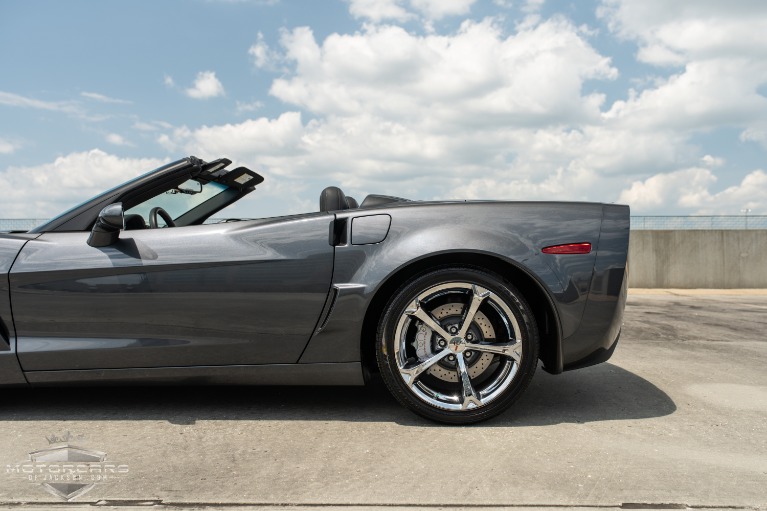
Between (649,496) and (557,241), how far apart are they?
3.85 ft

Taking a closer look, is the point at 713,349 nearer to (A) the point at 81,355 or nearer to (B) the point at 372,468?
(B) the point at 372,468

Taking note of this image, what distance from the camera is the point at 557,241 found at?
9.67 ft

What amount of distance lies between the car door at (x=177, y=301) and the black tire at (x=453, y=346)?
14.7 inches

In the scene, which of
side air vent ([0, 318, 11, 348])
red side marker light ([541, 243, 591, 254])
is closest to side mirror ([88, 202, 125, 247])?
side air vent ([0, 318, 11, 348])

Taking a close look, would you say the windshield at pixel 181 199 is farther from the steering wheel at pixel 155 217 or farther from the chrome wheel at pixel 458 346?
the chrome wheel at pixel 458 346

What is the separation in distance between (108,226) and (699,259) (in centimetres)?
1328

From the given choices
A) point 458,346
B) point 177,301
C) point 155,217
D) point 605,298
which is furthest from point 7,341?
point 605,298

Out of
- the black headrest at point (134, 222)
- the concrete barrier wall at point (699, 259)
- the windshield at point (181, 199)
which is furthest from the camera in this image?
the concrete barrier wall at point (699, 259)

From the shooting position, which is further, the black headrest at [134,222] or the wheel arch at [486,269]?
the black headrest at [134,222]

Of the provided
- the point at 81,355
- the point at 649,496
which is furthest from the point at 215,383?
the point at 649,496

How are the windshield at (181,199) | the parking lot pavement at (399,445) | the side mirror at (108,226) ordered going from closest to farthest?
the parking lot pavement at (399,445) → the side mirror at (108,226) → the windshield at (181,199)

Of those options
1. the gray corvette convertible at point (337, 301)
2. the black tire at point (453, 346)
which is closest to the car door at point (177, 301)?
the gray corvette convertible at point (337, 301)

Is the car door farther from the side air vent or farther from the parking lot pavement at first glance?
the parking lot pavement

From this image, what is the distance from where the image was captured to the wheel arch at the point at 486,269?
296cm
